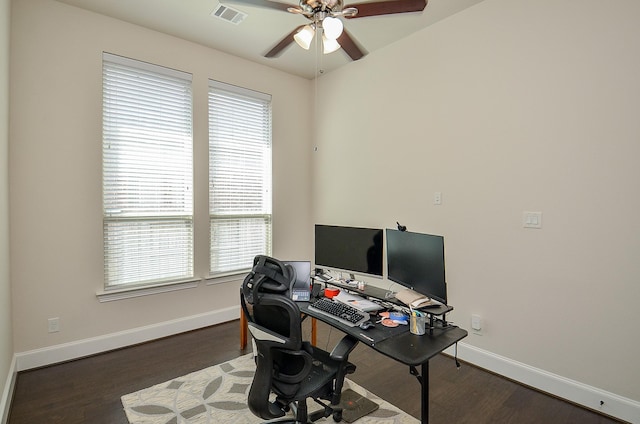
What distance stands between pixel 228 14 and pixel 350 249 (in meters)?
2.42

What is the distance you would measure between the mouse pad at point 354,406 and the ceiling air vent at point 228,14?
131 inches

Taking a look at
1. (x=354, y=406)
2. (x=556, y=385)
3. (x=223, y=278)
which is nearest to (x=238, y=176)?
(x=223, y=278)

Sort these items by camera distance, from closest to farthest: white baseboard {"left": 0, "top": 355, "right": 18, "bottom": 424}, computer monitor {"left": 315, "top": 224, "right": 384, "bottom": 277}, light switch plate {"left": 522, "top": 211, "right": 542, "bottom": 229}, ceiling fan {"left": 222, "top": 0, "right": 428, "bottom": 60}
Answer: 1. ceiling fan {"left": 222, "top": 0, "right": 428, "bottom": 60}
2. white baseboard {"left": 0, "top": 355, "right": 18, "bottom": 424}
3. light switch plate {"left": 522, "top": 211, "right": 542, "bottom": 229}
4. computer monitor {"left": 315, "top": 224, "right": 384, "bottom": 277}

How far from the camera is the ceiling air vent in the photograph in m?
2.82

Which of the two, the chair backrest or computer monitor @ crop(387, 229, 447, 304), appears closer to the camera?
the chair backrest

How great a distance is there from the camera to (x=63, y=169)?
2799 millimetres

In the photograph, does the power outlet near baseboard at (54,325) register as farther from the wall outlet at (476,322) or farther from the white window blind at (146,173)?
the wall outlet at (476,322)

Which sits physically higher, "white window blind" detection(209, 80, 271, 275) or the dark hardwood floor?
"white window blind" detection(209, 80, 271, 275)

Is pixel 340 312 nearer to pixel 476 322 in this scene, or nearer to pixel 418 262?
pixel 418 262

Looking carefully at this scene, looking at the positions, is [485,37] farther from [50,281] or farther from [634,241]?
[50,281]

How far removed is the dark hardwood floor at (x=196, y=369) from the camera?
6.97 feet

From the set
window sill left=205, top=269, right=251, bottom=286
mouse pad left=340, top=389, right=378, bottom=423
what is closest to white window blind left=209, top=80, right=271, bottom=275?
window sill left=205, top=269, right=251, bottom=286

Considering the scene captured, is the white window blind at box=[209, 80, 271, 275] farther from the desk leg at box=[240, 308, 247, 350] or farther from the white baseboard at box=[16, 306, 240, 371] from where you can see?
the desk leg at box=[240, 308, 247, 350]

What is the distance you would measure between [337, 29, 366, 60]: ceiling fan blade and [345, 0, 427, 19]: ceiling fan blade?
18cm
